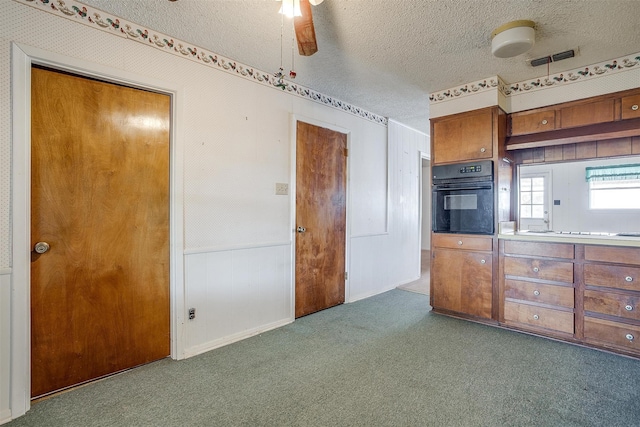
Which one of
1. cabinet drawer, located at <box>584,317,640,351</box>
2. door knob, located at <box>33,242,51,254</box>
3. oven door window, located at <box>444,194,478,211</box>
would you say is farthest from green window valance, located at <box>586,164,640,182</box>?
door knob, located at <box>33,242,51,254</box>

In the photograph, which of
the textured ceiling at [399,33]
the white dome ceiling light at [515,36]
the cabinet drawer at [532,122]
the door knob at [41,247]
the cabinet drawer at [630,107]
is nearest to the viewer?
the door knob at [41,247]

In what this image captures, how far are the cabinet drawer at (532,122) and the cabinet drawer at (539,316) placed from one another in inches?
66.9

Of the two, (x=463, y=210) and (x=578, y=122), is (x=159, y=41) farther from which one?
(x=578, y=122)

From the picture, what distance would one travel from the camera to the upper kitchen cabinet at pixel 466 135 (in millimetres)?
3029

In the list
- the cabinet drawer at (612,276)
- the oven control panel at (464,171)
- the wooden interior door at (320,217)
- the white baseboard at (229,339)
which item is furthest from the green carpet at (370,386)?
the oven control panel at (464,171)

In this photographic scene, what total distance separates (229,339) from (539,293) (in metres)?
2.74

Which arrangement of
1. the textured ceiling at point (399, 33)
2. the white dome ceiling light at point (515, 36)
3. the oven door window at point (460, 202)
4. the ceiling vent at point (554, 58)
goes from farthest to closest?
the oven door window at point (460, 202) < the ceiling vent at point (554, 58) < the white dome ceiling light at point (515, 36) < the textured ceiling at point (399, 33)

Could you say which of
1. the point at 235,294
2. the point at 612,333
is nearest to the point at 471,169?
the point at 612,333

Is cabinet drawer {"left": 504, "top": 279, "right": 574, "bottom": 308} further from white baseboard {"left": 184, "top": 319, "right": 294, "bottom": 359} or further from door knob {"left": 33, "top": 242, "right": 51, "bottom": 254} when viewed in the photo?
door knob {"left": 33, "top": 242, "right": 51, "bottom": 254}

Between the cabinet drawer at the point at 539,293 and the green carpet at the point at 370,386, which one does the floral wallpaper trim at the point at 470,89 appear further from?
the green carpet at the point at 370,386

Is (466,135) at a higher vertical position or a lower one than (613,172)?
higher

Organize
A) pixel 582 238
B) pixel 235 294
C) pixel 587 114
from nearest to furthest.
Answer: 1. pixel 582 238
2. pixel 235 294
3. pixel 587 114

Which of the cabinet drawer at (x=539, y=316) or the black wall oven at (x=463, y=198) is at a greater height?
the black wall oven at (x=463, y=198)

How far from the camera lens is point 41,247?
184cm
